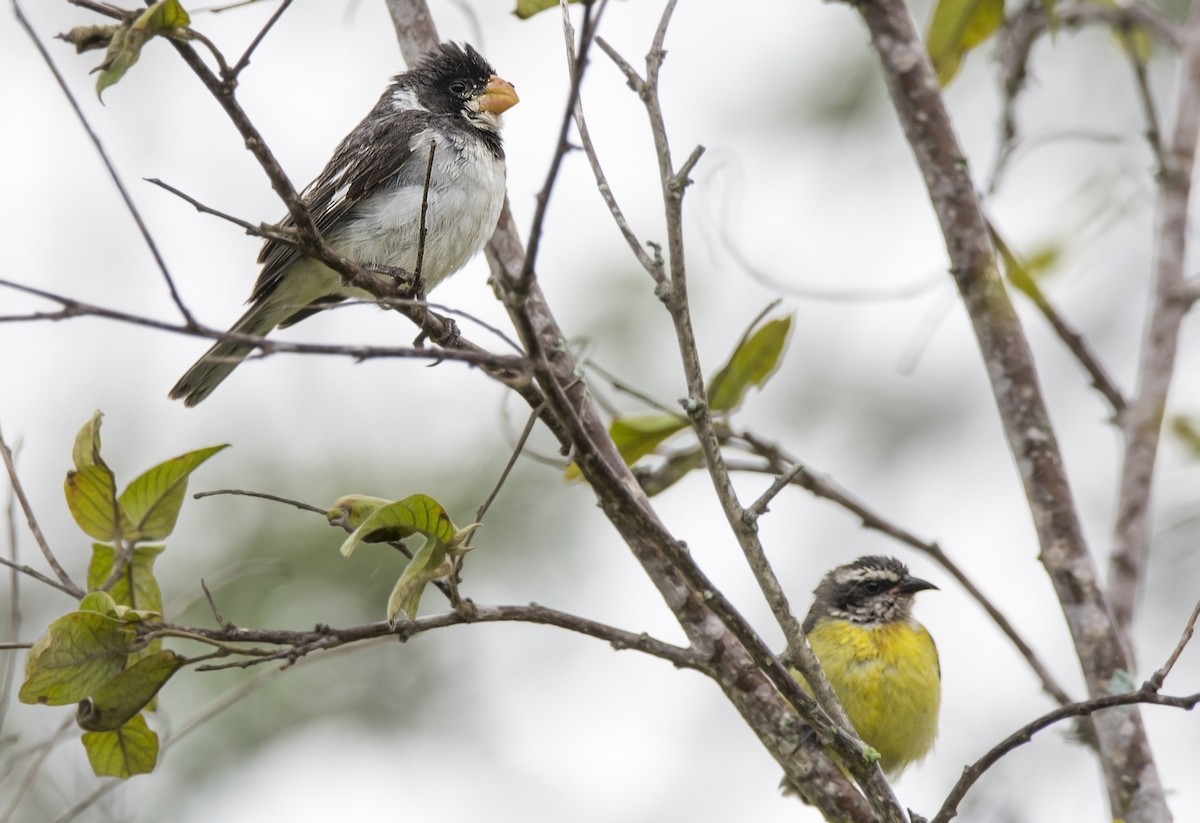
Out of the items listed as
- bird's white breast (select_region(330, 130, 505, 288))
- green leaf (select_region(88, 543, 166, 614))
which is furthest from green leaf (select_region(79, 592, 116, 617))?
bird's white breast (select_region(330, 130, 505, 288))

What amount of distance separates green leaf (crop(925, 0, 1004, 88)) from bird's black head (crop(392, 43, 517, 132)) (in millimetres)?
1696

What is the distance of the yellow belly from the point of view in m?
4.92

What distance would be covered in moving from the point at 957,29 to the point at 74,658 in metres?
3.51

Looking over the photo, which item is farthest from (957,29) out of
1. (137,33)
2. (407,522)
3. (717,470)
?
(137,33)

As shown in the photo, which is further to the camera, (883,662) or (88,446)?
(883,662)

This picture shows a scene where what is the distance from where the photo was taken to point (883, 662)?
5016 millimetres

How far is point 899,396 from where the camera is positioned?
10.6 metres

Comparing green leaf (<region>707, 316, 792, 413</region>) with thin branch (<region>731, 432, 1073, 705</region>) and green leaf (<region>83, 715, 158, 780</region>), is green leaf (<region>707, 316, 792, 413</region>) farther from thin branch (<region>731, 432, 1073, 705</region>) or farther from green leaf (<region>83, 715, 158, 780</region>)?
green leaf (<region>83, 715, 158, 780</region>)

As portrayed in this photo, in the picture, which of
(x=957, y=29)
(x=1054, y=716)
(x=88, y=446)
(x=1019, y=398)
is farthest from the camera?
(x=957, y=29)

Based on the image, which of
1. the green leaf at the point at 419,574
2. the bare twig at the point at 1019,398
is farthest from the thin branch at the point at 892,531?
the green leaf at the point at 419,574

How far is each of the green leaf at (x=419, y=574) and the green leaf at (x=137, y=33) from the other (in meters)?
1.06

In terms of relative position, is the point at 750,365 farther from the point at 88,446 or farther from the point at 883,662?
the point at 88,446

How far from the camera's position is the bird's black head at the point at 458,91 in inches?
208

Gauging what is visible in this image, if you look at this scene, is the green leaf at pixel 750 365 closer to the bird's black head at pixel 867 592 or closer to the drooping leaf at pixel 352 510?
the drooping leaf at pixel 352 510
